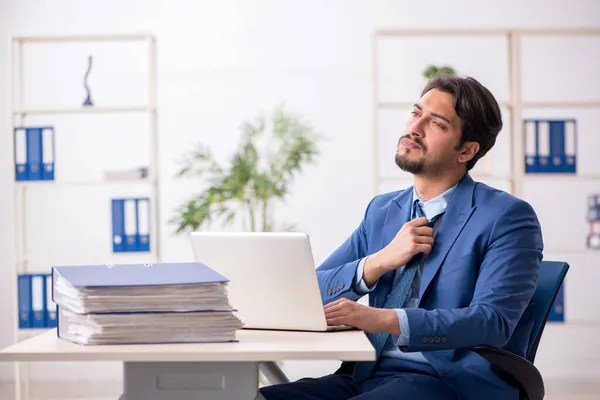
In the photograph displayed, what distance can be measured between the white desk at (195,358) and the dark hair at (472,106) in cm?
78

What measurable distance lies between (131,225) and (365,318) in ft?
9.99

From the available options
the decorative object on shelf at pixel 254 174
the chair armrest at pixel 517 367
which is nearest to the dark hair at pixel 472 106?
the chair armrest at pixel 517 367

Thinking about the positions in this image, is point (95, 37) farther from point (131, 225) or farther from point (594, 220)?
point (594, 220)

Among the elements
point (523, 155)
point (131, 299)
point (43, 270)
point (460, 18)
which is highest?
point (460, 18)

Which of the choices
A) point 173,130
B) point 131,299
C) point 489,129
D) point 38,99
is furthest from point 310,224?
point 131,299

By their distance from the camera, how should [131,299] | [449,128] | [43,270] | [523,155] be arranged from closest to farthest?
[131,299], [449,128], [523,155], [43,270]

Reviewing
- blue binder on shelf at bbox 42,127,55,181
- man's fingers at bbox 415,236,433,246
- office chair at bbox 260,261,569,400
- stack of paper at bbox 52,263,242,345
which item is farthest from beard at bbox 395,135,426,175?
blue binder on shelf at bbox 42,127,55,181

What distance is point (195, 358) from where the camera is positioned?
1.59m

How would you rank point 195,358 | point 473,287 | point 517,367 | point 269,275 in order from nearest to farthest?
1. point 195,358
2. point 269,275
3. point 517,367
4. point 473,287

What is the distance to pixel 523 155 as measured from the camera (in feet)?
15.5

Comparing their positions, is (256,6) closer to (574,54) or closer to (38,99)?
(38,99)

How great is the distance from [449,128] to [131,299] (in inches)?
41.2

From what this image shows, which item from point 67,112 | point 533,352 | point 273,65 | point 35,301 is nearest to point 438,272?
point 533,352

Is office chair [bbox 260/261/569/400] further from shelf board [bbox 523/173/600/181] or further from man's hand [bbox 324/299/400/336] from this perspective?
shelf board [bbox 523/173/600/181]
